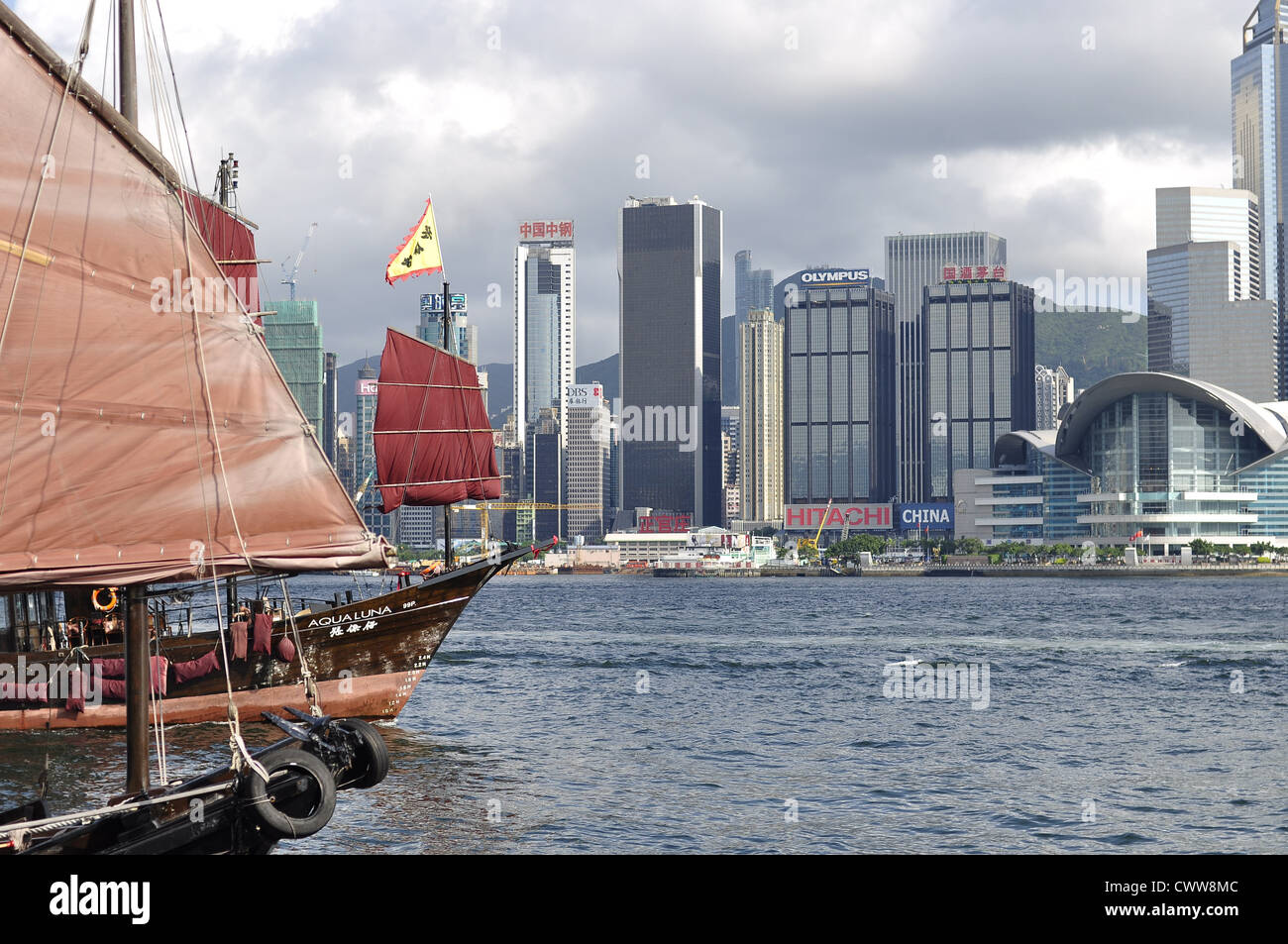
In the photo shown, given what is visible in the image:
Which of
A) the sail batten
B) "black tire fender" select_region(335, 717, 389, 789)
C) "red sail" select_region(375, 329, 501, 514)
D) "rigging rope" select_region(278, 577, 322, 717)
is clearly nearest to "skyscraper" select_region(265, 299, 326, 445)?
"red sail" select_region(375, 329, 501, 514)

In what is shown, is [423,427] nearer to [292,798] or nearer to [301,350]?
[292,798]

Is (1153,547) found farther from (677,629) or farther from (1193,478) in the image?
(677,629)

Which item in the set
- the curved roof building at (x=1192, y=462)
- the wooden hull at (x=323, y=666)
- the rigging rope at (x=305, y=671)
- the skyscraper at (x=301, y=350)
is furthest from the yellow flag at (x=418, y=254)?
the curved roof building at (x=1192, y=462)

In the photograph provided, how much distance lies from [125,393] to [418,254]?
30.1 m

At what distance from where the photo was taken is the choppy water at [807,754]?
2227cm

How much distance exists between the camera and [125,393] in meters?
15.1

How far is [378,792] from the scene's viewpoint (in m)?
25.8

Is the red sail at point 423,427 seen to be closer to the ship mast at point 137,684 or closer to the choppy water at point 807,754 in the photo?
the choppy water at point 807,754

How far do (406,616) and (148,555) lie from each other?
23323mm

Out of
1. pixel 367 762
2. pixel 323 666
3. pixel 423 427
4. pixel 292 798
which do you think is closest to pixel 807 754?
pixel 323 666

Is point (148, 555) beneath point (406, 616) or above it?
above

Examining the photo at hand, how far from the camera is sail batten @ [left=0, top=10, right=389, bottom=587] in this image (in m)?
14.5
